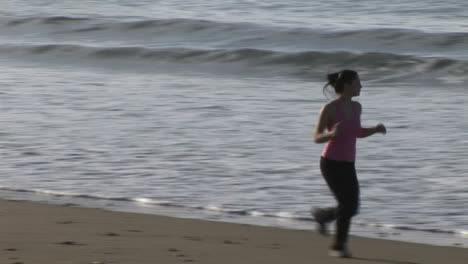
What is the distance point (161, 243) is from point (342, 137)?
1370mm

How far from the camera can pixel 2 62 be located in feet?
74.7

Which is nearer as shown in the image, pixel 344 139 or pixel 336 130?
pixel 336 130

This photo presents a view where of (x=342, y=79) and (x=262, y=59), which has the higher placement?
(x=342, y=79)

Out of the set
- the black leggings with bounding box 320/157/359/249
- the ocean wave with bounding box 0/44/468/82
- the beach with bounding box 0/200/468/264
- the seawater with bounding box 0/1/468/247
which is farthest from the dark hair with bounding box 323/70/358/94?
the ocean wave with bounding box 0/44/468/82

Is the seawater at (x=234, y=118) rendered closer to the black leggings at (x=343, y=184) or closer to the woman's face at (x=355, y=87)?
the black leggings at (x=343, y=184)

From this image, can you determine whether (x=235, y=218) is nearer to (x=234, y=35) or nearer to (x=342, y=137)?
(x=342, y=137)

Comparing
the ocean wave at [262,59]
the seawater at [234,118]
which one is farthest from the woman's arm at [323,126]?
the ocean wave at [262,59]

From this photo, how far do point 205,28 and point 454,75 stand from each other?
1030cm

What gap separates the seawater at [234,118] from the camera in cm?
878

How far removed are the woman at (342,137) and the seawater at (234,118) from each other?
4.18ft

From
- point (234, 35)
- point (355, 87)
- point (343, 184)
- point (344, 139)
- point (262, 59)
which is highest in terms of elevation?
Answer: point (355, 87)

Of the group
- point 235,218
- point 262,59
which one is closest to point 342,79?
Answer: point 235,218

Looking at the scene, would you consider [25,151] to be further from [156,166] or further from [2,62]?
[2,62]

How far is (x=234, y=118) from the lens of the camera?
1357cm
